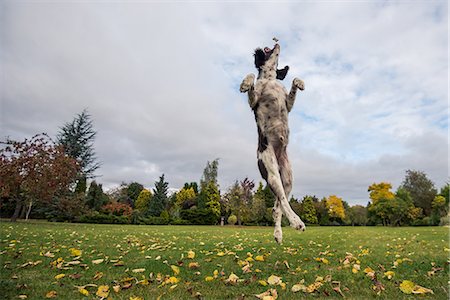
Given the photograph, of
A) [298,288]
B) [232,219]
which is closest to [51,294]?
[298,288]

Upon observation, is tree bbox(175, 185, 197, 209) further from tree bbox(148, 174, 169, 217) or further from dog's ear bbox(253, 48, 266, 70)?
dog's ear bbox(253, 48, 266, 70)

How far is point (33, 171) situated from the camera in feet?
70.8

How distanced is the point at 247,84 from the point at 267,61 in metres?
1.04

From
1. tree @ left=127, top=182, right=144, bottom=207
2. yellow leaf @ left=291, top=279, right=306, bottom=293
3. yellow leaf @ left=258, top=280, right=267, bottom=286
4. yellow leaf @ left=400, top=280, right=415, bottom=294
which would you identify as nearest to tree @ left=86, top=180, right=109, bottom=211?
tree @ left=127, top=182, right=144, bottom=207

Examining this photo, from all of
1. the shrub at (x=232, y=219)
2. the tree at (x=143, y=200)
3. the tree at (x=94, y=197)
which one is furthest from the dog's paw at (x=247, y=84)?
the tree at (x=143, y=200)

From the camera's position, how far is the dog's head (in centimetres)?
481

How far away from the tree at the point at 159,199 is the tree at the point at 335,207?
103 ft

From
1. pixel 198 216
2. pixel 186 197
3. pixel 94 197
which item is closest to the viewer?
pixel 198 216

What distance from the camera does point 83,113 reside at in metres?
39.7

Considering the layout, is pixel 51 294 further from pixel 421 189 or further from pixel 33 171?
pixel 421 189

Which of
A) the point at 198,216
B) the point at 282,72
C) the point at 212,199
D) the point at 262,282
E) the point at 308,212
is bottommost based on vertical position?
the point at 198,216

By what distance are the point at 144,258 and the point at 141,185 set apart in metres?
69.5

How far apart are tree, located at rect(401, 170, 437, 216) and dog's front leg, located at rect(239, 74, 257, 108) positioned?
62.1 m

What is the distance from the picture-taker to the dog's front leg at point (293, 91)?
448cm
